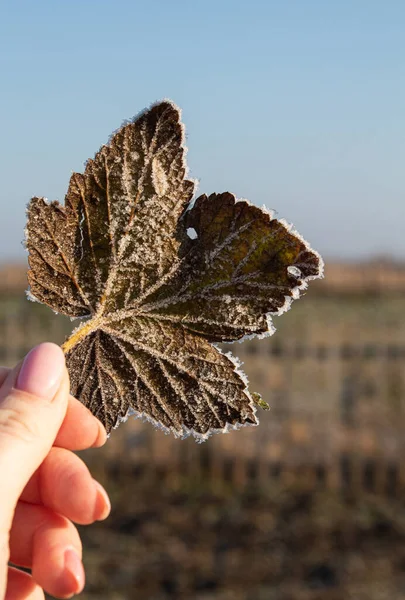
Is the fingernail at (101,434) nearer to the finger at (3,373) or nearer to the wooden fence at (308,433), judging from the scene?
the finger at (3,373)

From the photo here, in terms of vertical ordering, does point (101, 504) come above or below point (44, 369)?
below

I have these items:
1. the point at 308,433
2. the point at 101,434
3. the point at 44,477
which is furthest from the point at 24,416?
the point at 308,433

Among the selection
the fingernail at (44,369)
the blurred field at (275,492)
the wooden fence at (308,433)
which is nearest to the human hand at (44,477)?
the fingernail at (44,369)

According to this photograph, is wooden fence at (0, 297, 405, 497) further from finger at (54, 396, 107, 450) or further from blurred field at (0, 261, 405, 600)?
finger at (54, 396, 107, 450)

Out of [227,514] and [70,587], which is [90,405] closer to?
[70,587]

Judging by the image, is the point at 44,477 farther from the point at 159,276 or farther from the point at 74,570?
the point at 159,276

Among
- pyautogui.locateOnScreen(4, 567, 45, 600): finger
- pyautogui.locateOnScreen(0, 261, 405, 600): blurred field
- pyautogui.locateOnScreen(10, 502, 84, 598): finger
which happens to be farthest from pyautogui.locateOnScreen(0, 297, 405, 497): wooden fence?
pyautogui.locateOnScreen(10, 502, 84, 598): finger
